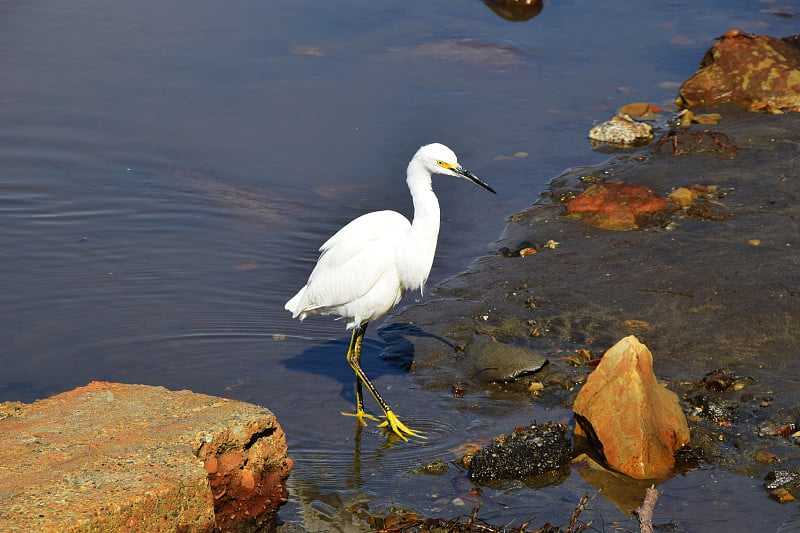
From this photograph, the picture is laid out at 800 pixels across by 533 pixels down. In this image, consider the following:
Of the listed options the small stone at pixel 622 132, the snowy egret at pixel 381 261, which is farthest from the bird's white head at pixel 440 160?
the small stone at pixel 622 132

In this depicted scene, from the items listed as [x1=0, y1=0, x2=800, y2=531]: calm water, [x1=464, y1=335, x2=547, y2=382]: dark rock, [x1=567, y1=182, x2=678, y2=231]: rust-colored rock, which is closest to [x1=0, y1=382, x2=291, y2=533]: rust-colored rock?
[x1=0, y1=0, x2=800, y2=531]: calm water

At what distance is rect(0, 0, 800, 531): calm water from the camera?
591 cm

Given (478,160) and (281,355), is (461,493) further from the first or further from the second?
(478,160)

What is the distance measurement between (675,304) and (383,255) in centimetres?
245

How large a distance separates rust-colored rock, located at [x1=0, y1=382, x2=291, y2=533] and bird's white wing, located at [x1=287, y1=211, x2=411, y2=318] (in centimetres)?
168

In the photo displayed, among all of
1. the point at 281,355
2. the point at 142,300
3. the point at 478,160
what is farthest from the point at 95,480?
the point at 478,160

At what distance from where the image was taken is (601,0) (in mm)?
16203

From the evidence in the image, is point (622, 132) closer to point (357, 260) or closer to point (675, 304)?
point (675, 304)

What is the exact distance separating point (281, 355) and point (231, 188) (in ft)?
10.6

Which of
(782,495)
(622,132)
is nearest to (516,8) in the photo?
(622,132)

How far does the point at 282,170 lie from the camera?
10.1 meters

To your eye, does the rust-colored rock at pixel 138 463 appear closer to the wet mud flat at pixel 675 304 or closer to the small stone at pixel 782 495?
the wet mud flat at pixel 675 304

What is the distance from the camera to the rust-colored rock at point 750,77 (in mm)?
10906

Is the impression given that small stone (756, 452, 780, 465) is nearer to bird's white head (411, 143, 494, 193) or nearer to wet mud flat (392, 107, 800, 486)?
wet mud flat (392, 107, 800, 486)
